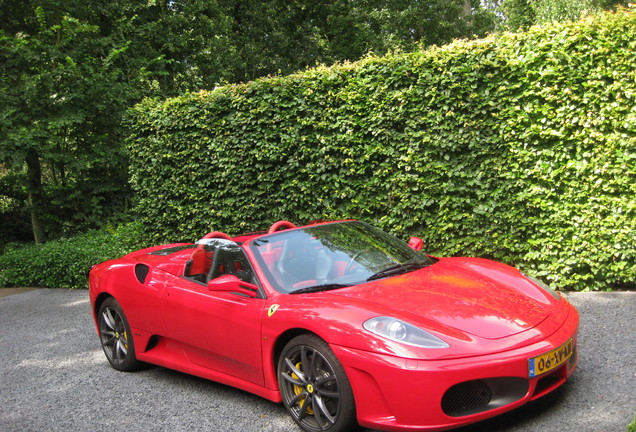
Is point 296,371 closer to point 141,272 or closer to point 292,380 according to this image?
point 292,380

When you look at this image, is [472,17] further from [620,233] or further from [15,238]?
[620,233]

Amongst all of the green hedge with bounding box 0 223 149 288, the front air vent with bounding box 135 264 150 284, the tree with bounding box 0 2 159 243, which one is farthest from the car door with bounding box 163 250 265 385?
the tree with bounding box 0 2 159 243

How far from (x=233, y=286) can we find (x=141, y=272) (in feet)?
Result: 5.27

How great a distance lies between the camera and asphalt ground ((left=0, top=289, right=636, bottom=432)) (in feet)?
12.0

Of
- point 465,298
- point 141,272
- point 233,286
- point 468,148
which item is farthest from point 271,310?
point 468,148

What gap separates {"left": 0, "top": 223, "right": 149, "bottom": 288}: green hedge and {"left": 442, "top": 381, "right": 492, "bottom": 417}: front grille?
9.03 m

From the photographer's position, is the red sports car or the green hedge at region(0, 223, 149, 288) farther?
the green hedge at region(0, 223, 149, 288)

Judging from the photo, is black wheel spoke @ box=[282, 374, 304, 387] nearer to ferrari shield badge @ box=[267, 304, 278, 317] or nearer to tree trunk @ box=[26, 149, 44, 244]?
ferrari shield badge @ box=[267, 304, 278, 317]

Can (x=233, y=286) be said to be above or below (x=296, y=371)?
above

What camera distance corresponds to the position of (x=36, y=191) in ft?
53.4

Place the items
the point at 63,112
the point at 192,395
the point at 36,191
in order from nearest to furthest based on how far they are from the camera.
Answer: the point at 192,395, the point at 63,112, the point at 36,191

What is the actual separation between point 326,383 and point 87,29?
46.2 feet

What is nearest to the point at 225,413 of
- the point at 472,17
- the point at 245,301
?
the point at 245,301

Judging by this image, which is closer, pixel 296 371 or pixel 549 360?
pixel 549 360
